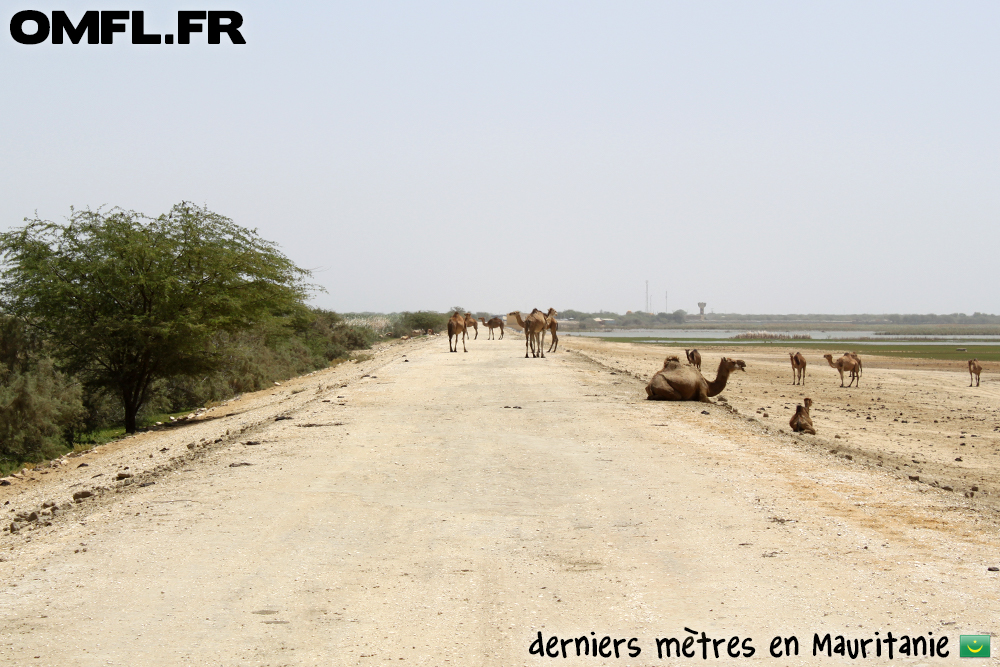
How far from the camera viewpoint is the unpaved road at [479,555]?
5.23m

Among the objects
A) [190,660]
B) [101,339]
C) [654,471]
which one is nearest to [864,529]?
[654,471]

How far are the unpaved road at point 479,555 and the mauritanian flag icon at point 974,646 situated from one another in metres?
0.10

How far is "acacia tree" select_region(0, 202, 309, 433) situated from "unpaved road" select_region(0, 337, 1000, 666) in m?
8.61

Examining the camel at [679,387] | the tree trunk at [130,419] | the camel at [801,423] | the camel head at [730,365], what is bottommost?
the tree trunk at [130,419]

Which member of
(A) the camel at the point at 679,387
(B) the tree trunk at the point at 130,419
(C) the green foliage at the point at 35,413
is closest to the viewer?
(A) the camel at the point at 679,387

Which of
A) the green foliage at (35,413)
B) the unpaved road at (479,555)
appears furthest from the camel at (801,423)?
the green foliage at (35,413)

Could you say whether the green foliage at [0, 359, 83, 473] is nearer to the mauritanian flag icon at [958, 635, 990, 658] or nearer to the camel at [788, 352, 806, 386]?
the mauritanian flag icon at [958, 635, 990, 658]

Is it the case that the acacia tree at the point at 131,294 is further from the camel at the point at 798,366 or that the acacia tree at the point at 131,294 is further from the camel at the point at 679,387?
the camel at the point at 798,366

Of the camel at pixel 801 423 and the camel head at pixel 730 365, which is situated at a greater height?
the camel head at pixel 730 365

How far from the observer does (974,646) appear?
4.90 metres

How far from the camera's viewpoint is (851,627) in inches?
207

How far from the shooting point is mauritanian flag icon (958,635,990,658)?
4.82m

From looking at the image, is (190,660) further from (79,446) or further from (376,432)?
(79,446)

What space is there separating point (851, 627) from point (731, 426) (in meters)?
10.3
